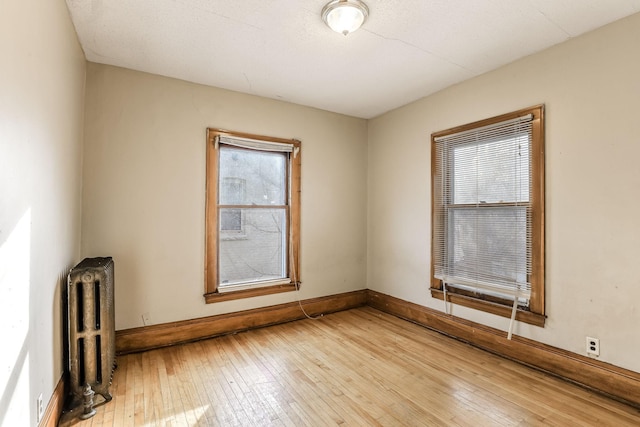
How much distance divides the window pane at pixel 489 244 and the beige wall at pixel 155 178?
69.7 inches

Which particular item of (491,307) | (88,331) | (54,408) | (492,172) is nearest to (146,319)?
(88,331)

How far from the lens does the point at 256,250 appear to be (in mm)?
3703

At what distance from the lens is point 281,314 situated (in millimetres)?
3746

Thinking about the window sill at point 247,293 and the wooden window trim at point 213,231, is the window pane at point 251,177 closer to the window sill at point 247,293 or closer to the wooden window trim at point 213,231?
the wooden window trim at point 213,231

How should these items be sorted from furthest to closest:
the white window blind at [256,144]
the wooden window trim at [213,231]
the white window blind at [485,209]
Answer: the white window blind at [256,144]
the wooden window trim at [213,231]
the white window blind at [485,209]

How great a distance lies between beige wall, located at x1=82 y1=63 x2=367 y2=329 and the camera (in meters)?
2.84

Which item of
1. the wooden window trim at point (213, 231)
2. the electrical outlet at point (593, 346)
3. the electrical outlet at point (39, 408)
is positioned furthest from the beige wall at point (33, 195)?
the electrical outlet at point (593, 346)

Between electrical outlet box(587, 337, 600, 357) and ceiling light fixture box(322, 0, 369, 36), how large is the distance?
9.30ft

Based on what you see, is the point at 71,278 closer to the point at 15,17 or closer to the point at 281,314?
the point at 15,17

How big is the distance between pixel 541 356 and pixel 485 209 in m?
1.30

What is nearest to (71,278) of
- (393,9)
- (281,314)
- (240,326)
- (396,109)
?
(240,326)

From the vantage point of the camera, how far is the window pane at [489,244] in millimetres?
2789

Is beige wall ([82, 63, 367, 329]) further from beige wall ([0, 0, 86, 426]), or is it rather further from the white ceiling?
beige wall ([0, 0, 86, 426])

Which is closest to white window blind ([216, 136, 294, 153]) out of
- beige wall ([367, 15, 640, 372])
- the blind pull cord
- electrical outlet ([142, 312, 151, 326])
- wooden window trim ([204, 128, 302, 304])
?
wooden window trim ([204, 128, 302, 304])
